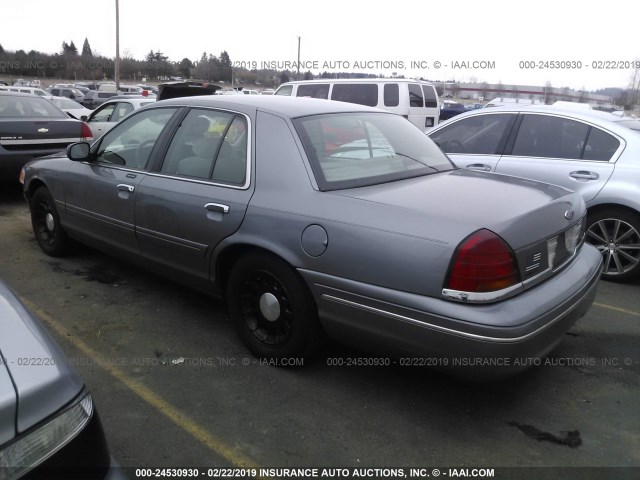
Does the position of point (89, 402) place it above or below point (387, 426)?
above

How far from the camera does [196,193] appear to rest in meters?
3.39

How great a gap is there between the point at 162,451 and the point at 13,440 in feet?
3.91

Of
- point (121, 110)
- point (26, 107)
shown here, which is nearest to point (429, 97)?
point (121, 110)

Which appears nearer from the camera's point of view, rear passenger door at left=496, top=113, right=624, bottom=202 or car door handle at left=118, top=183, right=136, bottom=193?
car door handle at left=118, top=183, right=136, bottom=193

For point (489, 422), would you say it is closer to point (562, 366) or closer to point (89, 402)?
point (562, 366)

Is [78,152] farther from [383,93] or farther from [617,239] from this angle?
[383,93]

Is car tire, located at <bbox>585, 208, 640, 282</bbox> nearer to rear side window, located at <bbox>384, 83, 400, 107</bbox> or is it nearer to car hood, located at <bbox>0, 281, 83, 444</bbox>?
car hood, located at <bbox>0, 281, 83, 444</bbox>

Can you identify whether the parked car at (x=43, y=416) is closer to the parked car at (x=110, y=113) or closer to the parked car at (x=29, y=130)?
the parked car at (x=29, y=130)

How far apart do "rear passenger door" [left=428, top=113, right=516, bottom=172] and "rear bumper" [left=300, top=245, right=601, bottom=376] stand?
2.65 meters

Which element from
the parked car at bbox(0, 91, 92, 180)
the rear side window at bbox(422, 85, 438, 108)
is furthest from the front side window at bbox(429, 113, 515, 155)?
the rear side window at bbox(422, 85, 438, 108)

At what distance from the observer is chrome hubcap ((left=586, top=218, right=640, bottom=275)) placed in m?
4.62

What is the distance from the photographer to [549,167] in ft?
16.1

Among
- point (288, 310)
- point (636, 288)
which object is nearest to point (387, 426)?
point (288, 310)

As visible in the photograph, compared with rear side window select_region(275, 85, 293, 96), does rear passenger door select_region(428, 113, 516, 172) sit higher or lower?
lower
